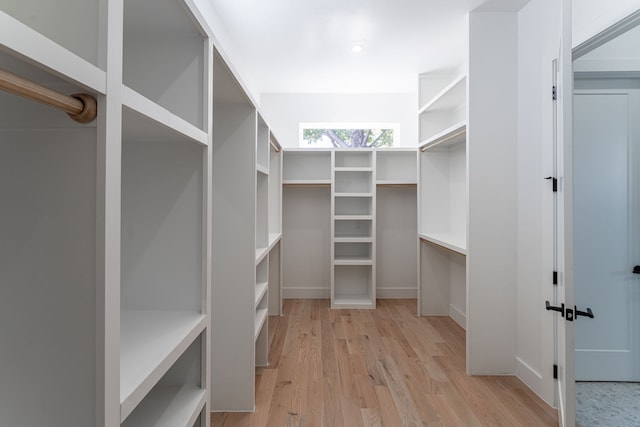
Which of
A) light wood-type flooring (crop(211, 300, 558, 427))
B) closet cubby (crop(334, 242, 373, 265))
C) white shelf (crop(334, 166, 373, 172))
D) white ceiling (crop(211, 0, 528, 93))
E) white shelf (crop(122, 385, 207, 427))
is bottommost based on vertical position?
light wood-type flooring (crop(211, 300, 558, 427))

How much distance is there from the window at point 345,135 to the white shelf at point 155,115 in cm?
350

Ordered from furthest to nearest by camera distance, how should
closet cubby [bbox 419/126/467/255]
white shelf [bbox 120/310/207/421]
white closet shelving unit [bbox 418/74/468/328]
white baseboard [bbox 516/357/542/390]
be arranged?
closet cubby [bbox 419/126/467/255] < white closet shelving unit [bbox 418/74/468/328] < white baseboard [bbox 516/357/542/390] < white shelf [bbox 120/310/207/421]

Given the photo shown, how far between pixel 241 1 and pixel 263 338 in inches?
99.8

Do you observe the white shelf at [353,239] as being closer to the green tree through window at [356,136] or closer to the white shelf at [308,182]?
the white shelf at [308,182]

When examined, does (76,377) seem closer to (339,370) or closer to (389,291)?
(339,370)

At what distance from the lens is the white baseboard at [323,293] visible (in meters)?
4.29

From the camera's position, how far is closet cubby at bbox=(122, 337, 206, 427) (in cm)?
94

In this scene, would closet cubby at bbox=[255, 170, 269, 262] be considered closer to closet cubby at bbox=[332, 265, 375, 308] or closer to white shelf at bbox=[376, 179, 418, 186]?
white shelf at bbox=[376, 179, 418, 186]

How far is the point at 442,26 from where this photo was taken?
2.78 metres

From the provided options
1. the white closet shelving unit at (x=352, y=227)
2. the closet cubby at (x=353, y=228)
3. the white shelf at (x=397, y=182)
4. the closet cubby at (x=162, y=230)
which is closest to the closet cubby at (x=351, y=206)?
the white closet shelving unit at (x=352, y=227)

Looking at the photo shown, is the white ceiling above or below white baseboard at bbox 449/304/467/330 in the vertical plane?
above

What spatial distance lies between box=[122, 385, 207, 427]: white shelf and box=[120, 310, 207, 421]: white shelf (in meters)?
0.22

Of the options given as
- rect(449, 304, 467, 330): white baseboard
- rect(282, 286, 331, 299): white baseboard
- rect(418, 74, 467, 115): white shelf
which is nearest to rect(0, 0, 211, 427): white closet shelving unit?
rect(418, 74, 467, 115): white shelf

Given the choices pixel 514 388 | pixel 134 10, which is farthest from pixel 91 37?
pixel 514 388
